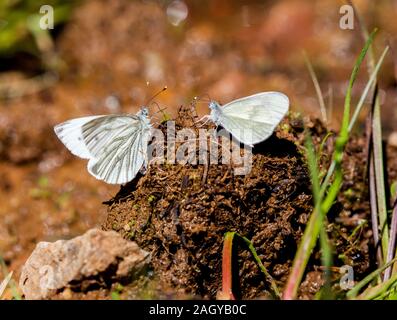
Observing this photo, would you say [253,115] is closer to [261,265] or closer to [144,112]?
[144,112]

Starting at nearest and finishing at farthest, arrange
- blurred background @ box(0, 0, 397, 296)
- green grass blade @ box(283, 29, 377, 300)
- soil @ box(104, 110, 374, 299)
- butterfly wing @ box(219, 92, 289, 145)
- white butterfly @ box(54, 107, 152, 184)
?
green grass blade @ box(283, 29, 377, 300)
soil @ box(104, 110, 374, 299)
butterfly wing @ box(219, 92, 289, 145)
white butterfly @ box(54, 107, 152, 184)
blurred background @ box(0, 0, 397, 296)

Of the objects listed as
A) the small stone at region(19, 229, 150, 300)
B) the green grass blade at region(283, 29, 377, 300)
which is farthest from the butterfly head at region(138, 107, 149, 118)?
the green grass blade at region(283, 29, 377, 300)

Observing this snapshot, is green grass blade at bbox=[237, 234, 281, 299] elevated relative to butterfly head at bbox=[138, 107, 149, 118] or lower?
lower

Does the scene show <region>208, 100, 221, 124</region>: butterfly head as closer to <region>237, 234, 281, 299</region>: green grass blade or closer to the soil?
the soil

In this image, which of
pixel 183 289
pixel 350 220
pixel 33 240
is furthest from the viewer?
pixel 33 240

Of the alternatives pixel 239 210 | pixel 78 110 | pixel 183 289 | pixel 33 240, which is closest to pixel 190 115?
pixel 239 210

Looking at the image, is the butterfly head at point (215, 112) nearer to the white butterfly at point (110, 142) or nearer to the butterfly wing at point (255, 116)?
the butterfly wing at point (255, 116)

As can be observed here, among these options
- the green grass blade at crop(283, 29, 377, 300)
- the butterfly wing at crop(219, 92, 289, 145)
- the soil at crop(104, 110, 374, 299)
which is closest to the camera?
the green grass blade at crop(283, 29, 377, 300)

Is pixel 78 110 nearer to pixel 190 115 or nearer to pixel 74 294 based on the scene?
pixel 190 115
